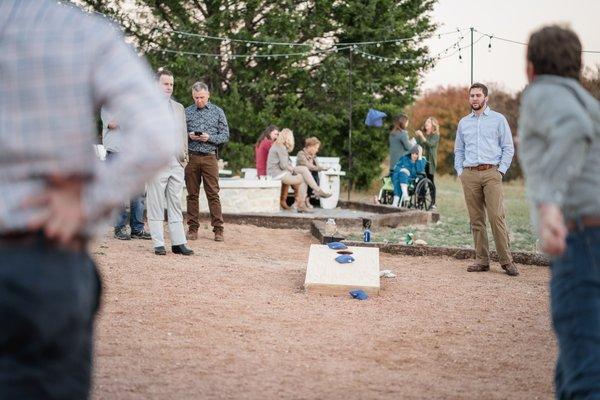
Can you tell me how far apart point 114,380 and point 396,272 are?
515 cm

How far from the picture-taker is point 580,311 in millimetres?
2834

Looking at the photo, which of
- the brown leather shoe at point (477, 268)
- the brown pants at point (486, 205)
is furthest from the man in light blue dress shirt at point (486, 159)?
the brown leather shoe at point (477, 268)

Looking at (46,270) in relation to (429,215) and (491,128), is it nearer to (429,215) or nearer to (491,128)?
(491,128)

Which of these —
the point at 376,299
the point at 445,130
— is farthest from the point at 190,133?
the point at 445,130

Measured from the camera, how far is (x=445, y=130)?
138 ft

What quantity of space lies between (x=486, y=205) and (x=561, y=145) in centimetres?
696

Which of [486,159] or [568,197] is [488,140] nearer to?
[486,159]

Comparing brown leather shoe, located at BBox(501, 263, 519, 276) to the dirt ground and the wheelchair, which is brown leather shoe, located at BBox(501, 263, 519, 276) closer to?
the dirt ground

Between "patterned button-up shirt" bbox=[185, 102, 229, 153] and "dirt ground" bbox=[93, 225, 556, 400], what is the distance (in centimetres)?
205

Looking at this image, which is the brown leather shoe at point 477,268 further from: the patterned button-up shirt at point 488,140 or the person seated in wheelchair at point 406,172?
the person seated in wheelchair at point 406,172

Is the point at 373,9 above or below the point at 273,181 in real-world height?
above

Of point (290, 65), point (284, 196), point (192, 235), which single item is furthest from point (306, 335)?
point (290, 65)

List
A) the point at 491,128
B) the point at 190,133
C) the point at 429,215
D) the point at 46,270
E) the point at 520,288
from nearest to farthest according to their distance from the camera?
the point at 46,270, the point at 520,288, the point at 491,128, the point at 190,133, the point at 429,215

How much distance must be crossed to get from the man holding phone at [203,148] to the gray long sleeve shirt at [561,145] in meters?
8.43
